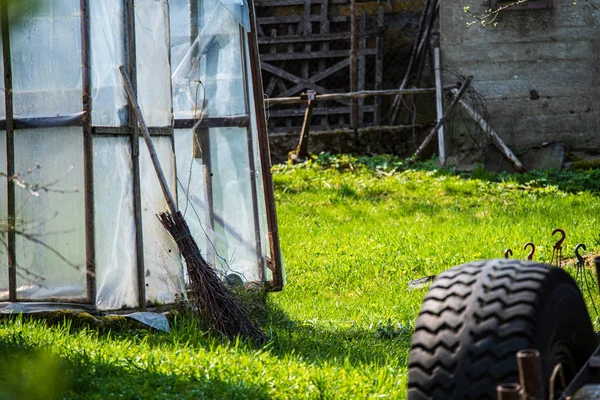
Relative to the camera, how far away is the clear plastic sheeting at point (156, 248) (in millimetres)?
6395

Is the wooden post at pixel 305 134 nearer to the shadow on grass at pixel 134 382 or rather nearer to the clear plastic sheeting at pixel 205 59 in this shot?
the clear plastic sheeting at pixel 205 59

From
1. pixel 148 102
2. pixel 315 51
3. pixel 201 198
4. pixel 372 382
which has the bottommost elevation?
pixel 372 382

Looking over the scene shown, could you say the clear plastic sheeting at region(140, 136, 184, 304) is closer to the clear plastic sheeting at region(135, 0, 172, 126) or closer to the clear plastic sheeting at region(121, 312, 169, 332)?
the clear plastic sheeting at region(121, 312, 169, 332)

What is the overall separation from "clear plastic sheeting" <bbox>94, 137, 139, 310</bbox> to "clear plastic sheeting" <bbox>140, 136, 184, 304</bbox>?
104 millimetres

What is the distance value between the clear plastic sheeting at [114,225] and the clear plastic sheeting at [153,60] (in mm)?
390

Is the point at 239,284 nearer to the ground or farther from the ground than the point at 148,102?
nearer to the ground

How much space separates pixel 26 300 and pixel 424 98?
1199 centimetres

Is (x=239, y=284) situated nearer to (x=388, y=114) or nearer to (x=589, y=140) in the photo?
(x=589, y=140)

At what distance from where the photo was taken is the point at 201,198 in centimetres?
802

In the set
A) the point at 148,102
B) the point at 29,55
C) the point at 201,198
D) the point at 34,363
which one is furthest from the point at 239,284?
the point at 34,363

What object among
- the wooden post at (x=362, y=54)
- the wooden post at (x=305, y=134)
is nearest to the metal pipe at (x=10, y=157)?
the wooden post at (x=305, y=134)

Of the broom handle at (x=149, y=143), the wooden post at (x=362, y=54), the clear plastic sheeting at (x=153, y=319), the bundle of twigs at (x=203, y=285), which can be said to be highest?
the wooden post at (x=362, y=54)

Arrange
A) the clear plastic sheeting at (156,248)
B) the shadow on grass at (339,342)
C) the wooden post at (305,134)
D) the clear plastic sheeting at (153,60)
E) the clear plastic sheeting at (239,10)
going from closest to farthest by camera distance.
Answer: the shadow on grass at (339,342) < the clear plastic sheeting at (156,248) < the clear plastic sheeting at (153,60) < the clear plastic sheeting at (239,10) < the wooden post at (305,134)

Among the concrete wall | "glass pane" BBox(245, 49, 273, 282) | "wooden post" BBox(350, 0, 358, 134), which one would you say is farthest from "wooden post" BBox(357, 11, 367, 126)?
"glass pane" BBox(245, 49, 273, 282)
